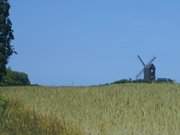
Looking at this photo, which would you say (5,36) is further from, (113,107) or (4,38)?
(113,107)

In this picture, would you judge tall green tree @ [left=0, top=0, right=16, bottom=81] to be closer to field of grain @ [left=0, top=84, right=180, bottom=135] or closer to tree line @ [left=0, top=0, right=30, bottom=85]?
tree line @ [left=0, top=0, right=30, bottom=85]

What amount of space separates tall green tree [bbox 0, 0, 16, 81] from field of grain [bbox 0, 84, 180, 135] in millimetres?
23453

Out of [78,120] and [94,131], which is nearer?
[94,131]

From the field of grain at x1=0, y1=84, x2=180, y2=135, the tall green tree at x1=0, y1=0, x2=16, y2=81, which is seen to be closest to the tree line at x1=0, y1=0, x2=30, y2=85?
the tall green tree at x1=0, y1=0, x2=16, y2=81

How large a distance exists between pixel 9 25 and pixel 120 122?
139 feet

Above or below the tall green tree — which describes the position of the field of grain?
below

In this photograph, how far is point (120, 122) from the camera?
841 inches

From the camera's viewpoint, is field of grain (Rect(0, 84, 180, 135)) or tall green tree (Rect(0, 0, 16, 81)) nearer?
field of grain (Rect(0, 84, 180, 135))

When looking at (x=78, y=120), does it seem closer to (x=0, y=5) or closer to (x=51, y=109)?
(x=51, y=109)

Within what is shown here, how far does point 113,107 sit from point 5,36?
37.5 meters

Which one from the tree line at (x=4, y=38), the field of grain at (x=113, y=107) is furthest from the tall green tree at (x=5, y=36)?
the field of grain at (x=113, y=107)

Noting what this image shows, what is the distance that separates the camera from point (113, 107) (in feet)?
83.6

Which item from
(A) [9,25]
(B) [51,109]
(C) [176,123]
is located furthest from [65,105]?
(A) [9,25]

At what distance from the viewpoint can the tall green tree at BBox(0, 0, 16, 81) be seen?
193 feet
